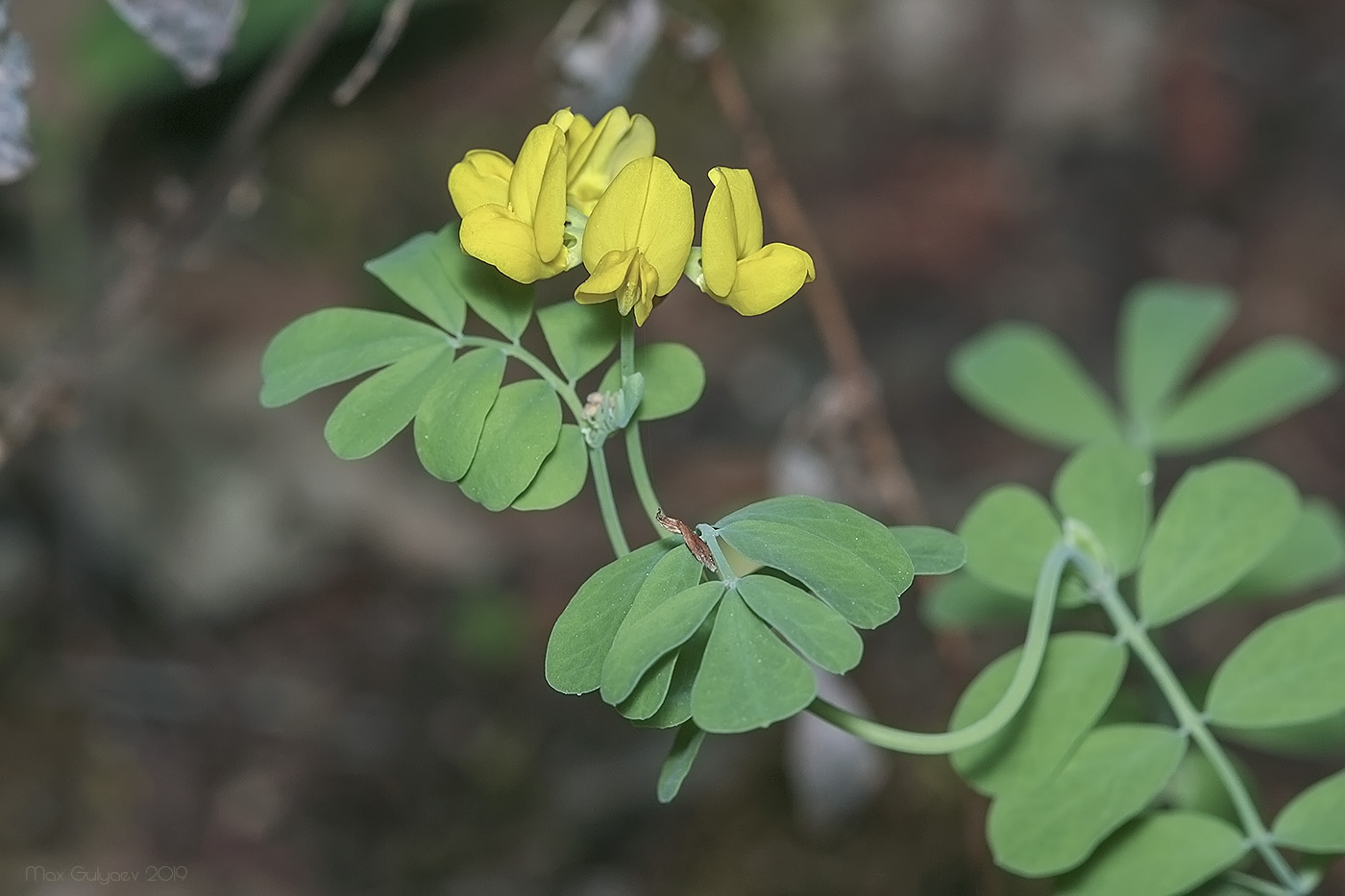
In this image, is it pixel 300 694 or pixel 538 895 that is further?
pixel 300 694

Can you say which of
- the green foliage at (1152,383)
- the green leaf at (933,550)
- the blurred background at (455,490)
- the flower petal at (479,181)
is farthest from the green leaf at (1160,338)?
the flower petal at (479,181)

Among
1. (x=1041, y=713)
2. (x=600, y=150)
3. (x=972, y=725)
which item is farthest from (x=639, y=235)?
(x=1041, y=713)

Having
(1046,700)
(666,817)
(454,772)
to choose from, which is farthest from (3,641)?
(1046,700)

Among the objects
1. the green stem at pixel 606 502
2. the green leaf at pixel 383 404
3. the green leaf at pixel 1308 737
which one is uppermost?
the green leaf at pixel 383 404

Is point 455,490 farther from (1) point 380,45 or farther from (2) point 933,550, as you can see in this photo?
(2) point 933,550

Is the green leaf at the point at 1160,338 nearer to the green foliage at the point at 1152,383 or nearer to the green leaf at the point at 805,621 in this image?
the green foliage at the point at 1152,383

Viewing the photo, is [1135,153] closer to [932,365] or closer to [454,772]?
[932,365]
